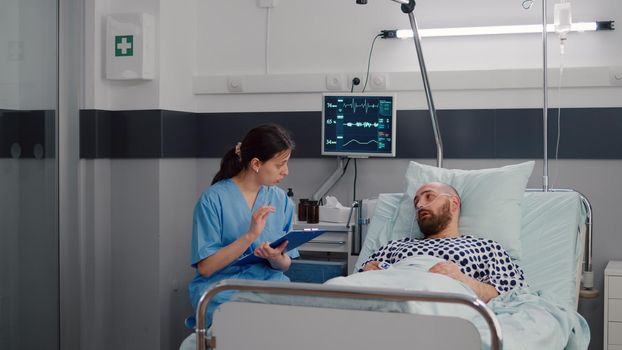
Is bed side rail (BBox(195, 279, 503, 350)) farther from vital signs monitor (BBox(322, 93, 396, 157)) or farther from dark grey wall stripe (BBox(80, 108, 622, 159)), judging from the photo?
dark grey wall stripe (BBox(80, 108, 622, 159))

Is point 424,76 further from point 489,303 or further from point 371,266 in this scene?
point 489,303

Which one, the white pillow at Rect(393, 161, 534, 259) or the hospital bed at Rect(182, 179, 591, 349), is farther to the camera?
the white pillow at Rect(393, 161, 534, 259)

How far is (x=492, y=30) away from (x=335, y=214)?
4.03 feet

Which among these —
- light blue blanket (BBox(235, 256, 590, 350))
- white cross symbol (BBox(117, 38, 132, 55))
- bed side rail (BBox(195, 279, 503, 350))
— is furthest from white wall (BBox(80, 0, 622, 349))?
bed side rail (BBox(195, 279, 503, 350))

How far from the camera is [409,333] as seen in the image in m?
1.88

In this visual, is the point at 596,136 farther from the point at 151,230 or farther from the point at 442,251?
the point at 151,230

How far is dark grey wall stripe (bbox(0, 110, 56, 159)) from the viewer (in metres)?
3.61

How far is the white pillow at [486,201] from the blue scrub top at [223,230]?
0.69m

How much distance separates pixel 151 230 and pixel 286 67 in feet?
3.79

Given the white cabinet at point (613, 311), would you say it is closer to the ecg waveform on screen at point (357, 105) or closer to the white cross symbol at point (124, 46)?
the ecg waveform on screen at point (357, 105)

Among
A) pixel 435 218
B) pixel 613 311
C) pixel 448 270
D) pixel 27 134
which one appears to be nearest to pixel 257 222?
pixel 448 270

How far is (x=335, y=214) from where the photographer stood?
398 cm

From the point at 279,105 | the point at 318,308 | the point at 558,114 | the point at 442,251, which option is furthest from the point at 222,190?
the point at 558,114

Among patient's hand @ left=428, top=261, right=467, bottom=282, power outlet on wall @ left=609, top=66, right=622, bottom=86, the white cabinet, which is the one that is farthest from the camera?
power outlet on wall @ left=609, top=66, right=622, bottom=86
